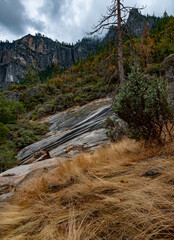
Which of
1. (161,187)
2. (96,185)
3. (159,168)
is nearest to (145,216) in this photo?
(161,187)

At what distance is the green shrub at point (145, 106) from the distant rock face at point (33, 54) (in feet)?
310

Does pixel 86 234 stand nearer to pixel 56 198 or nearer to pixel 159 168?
pixel 56 198

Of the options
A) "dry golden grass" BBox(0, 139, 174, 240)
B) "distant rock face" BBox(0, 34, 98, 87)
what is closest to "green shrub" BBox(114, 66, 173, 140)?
"dry golden grass" BBox(0, 139, 174, 240)

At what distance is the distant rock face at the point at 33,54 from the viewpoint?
9169cm

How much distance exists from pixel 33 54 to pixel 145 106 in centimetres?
11486

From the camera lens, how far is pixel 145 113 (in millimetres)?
3000

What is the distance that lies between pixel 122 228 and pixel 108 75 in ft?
20.6

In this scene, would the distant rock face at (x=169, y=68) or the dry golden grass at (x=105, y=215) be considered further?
the distant rock face at (x=169, y=68)

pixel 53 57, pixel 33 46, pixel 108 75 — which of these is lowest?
pixel 108 75

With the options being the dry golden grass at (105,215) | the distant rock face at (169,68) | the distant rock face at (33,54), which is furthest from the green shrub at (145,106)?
the distant rock face at (33,54)

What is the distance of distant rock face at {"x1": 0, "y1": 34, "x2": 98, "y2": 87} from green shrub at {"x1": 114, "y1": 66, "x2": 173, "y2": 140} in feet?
310

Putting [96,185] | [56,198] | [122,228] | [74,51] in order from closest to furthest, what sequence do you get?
[122,228], [96,185], [56,198], [74,51]

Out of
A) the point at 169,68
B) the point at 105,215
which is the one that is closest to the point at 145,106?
the point at 105,215

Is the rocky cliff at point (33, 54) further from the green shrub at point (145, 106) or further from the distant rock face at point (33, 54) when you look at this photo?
the green shrub at point (145, 106)
